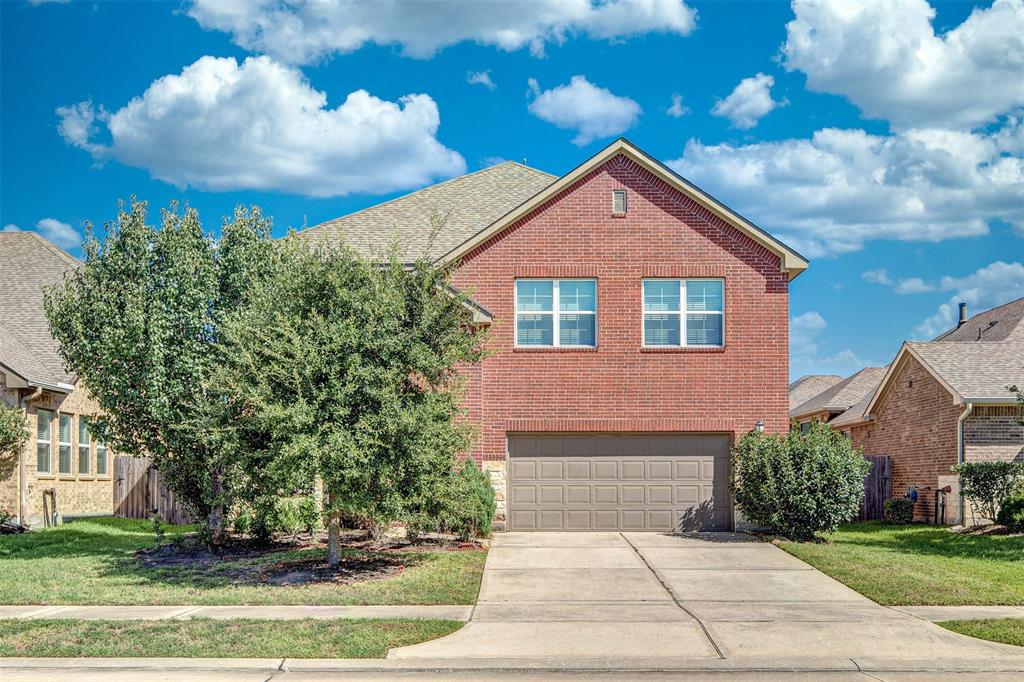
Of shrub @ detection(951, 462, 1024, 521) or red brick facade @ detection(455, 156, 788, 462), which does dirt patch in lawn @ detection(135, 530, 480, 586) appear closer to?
red brick facade @ detection(455, 156, 788, 462)

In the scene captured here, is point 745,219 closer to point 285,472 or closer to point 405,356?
point 405,356

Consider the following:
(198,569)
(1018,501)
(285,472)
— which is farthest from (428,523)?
(1018,501)

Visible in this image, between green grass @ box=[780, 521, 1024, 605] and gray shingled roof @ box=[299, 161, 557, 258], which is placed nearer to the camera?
green grass @ box=[780, 521, 1024, 605]

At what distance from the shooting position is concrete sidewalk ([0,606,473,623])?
12188 millimetres

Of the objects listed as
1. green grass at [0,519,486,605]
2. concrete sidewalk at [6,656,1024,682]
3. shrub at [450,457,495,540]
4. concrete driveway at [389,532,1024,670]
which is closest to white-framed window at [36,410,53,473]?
green grass at [0,519,486,605]

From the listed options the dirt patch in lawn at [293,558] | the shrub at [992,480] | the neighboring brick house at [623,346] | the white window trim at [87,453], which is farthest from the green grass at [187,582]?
the shrub at [992,480]

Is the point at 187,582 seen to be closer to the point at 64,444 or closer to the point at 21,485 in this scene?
the point at 21,485

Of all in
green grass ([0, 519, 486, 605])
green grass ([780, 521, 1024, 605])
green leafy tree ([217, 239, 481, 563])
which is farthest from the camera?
green leafy tree ([217, 239, 481, 563])

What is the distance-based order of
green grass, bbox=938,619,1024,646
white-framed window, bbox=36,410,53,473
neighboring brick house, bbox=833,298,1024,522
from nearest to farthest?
green grass, bbox=938,619,1024,646, neighboring brick house, bbox=833,298,1024,522, white-framed window, bbox=36,410,53,473

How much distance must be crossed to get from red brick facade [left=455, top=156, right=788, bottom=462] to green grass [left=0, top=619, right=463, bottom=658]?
9909mm

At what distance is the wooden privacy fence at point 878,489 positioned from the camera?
92.4 feet

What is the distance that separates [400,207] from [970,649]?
19141 mm

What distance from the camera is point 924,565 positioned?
1652 cm

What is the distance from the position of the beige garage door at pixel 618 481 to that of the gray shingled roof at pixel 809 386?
3025 cm
